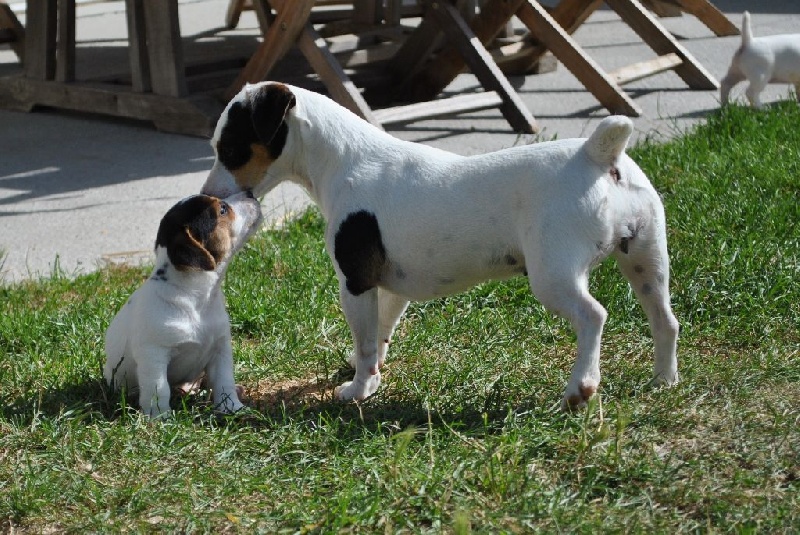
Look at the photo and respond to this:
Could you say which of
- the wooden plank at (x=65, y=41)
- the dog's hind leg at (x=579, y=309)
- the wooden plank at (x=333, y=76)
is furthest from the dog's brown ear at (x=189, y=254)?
the wooden plank at (x=65, y=41)

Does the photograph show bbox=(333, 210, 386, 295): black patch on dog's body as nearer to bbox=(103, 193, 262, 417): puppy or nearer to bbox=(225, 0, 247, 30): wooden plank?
bbox=(103, 193, 262, 417): puppy

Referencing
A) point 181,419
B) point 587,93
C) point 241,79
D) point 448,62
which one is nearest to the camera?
point 181,419

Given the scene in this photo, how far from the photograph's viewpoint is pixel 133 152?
812 cm

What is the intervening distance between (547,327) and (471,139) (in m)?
3.63

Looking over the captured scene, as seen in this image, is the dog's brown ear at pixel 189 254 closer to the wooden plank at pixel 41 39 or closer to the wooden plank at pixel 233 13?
the wooden plank at pixel 41 39

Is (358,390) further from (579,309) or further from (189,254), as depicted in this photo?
(579,309)

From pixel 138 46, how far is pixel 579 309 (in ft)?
18.7

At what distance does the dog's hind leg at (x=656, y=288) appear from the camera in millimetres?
3887

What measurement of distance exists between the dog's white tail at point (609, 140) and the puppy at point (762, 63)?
505 centimetres

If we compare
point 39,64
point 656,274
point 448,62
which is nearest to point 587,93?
point 448,62

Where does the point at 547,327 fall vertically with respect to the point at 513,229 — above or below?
below

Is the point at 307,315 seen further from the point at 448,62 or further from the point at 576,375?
the point at 448,62

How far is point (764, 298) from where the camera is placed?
16.4 ft

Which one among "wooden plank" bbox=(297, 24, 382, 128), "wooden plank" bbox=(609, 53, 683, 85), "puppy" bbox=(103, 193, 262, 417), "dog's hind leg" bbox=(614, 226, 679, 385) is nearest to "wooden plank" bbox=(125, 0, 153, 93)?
"wooden plank" bbox=(297, 24, 382, 128)
